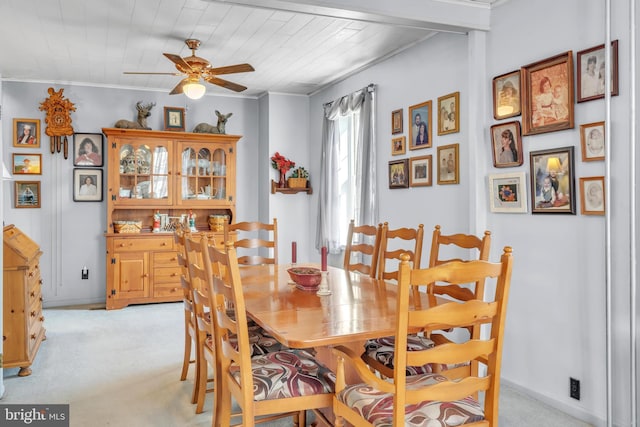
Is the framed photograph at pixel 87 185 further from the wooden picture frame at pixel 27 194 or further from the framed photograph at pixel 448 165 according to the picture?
the framed photograph at pixel 448 165

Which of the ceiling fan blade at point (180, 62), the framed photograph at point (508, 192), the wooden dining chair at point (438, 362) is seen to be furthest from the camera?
the ceiling fan blade at point (180, 62)

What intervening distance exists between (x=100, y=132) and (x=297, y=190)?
7.97ft

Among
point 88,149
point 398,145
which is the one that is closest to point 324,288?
point 398,145

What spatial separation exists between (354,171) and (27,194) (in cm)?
368

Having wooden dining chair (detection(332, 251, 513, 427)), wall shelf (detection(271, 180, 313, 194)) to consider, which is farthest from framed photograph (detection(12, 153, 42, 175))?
wooden dining chair (detection(332, 251, 513, 427))

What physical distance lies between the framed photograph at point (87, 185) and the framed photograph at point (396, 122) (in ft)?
11.6

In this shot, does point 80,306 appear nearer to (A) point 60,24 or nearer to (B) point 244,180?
(B) point 244,180

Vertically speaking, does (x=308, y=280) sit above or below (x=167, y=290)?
above

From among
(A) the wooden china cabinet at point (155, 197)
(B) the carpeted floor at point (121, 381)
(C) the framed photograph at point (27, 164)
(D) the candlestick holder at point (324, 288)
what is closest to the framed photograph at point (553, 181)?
(B) the carpeted floor at point (121, 381)

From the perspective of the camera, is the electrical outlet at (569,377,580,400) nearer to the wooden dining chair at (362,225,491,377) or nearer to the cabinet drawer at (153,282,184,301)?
the wooden dining chair at (362,225,491,377)

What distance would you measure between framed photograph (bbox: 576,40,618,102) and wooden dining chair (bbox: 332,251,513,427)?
4.73 feet

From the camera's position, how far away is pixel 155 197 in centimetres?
567

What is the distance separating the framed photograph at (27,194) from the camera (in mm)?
5367

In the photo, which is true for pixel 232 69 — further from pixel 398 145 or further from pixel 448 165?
pixel 448 165
